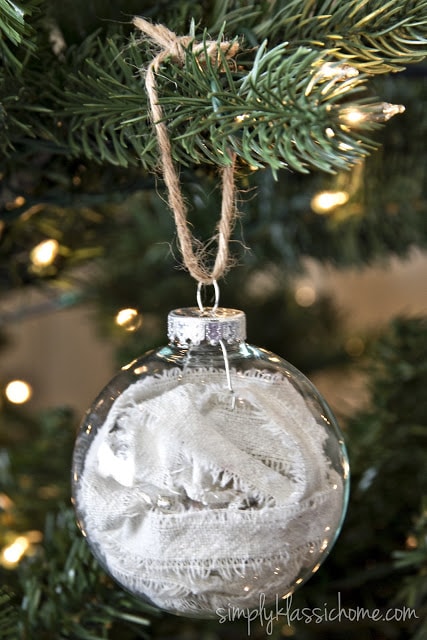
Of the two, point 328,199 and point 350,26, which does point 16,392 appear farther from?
point 350,26

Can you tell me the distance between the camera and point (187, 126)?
0.27m

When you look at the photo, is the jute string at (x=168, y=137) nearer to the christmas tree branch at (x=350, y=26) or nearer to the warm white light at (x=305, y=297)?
the christmas tree branch at (x=350, y=26)

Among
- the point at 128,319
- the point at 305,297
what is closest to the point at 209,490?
the point at 128,319

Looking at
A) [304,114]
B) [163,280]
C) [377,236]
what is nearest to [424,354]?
[377,236]

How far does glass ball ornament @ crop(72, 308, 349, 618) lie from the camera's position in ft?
0.88

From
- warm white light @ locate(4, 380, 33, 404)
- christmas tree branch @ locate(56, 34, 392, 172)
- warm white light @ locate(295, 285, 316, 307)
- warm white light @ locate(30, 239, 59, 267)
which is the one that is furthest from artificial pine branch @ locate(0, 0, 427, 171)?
warm white light @ locate(295, 285, 316, 307)

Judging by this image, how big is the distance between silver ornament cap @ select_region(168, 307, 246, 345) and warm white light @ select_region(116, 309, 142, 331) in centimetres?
5

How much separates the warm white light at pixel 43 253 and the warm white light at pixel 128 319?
131mm

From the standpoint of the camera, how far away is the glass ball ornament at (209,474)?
0.27 meters

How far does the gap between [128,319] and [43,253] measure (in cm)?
14

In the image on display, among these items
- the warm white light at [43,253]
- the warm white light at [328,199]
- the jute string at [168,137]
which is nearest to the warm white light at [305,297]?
the warm white light at [328,199]

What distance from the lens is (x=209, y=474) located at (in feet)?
0.87

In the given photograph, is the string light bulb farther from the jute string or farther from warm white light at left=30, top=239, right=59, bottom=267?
warm white light at left=30, top=239, right=59, bottom=267

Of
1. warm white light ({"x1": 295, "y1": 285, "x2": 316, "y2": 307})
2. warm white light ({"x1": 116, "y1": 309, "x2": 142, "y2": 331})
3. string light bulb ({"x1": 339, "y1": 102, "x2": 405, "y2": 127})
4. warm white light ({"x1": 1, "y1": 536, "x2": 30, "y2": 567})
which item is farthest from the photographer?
warm white light ({"x1": 295, "y1": 285, "x2": 316, "y2": 307})
